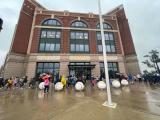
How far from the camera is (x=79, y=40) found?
28.2m

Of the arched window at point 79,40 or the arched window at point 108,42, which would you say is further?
the arched window at point 108,42

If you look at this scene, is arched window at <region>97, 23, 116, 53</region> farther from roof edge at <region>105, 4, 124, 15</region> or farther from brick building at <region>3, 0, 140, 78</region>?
roof edge at <region>105, 4, 124, 15</region>

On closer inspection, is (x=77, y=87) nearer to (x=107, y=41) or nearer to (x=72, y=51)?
(x=72, y=51)

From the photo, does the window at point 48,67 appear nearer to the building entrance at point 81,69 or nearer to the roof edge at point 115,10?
the building entrance at point 81,69

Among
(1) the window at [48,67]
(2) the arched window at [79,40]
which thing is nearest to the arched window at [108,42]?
(2) the arched window at [79,40]

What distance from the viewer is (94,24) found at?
30469 millimetres

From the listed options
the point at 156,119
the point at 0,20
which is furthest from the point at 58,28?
the point at 156,119

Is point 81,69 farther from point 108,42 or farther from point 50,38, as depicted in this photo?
point 108,42

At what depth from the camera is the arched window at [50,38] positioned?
25894 millimetres

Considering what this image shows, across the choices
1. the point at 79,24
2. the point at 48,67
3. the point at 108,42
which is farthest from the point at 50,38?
the point at 108,42

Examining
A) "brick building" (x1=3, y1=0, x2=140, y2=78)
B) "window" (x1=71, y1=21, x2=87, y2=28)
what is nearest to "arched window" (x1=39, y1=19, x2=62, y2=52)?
"brick building" (x1=3, y1=0, x2=140, y2=78)

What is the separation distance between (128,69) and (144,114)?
2542 cm

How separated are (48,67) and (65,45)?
6412 mm

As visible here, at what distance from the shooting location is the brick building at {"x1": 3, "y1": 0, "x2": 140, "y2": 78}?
79.9ft
